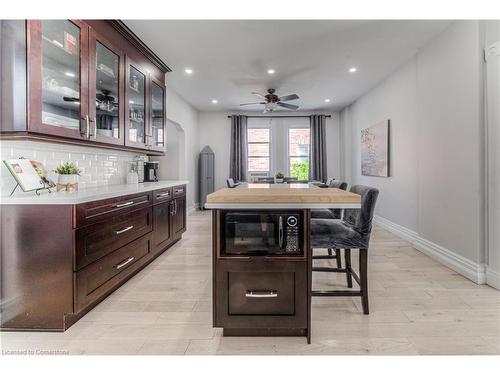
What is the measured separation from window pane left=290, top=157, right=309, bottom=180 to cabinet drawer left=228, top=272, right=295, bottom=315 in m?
6.27

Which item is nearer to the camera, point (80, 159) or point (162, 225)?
point (80, 159)

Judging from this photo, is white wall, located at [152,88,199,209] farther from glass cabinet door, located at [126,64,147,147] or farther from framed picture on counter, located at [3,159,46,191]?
framed picture on counter, located at [3,159,46,191]

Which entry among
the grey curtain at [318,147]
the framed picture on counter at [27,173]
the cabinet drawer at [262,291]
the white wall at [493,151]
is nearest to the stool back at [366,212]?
the cabinet drawer at [262,291]

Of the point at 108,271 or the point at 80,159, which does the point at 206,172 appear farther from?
the point at 108,271

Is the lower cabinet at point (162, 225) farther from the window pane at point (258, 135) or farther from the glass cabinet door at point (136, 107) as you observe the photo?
the window pane at point (258, 135)

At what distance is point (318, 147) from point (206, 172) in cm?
308

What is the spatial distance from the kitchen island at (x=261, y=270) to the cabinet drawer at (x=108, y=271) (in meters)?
1.01

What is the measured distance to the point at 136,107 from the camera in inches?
130

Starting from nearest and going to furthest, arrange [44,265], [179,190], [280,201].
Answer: [280,201] → [44,265] → [179,190]

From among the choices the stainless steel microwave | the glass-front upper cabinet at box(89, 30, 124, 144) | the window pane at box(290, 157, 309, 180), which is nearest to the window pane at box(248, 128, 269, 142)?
the window pane at box(290, 157, 309, 180)

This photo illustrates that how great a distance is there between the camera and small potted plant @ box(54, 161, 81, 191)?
89.7 inches

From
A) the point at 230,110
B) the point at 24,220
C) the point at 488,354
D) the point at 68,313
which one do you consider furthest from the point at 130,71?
the point at 230,110

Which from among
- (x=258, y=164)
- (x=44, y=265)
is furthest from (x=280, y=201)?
(x=258, y=164)
